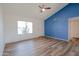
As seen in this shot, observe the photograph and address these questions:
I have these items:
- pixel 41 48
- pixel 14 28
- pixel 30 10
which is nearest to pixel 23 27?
pixel 14 28

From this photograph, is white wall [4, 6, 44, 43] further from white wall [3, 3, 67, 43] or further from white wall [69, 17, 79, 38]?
white wall [69, 17, 79, 38]

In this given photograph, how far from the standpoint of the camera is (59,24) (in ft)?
5.10

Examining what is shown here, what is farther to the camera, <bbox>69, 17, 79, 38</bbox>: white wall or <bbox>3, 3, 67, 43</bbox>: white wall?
<bbox>69, 17, 79, 38</bbox>: white wall

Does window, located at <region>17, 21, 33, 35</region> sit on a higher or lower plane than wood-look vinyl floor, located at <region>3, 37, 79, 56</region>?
higher

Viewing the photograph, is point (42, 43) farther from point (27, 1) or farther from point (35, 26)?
point (27, 1)

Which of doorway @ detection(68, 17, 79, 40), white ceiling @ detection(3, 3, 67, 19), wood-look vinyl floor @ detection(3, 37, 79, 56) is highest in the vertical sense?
white ceiling @ detection(3, 3, 67, 19)

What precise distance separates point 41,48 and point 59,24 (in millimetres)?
445

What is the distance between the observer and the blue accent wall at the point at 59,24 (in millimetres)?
1455

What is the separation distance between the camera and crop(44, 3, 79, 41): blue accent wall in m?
1.46

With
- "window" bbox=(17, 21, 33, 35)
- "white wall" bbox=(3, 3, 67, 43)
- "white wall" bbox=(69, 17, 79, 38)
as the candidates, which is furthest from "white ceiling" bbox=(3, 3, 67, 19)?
"white wall" bbox=(69, 17, 79, 38)

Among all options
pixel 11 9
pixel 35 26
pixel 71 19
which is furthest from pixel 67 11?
pixel 11 9

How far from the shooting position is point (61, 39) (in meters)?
1.51

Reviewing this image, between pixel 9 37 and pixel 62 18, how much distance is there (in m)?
0.79

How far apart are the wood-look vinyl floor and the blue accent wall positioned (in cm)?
9
